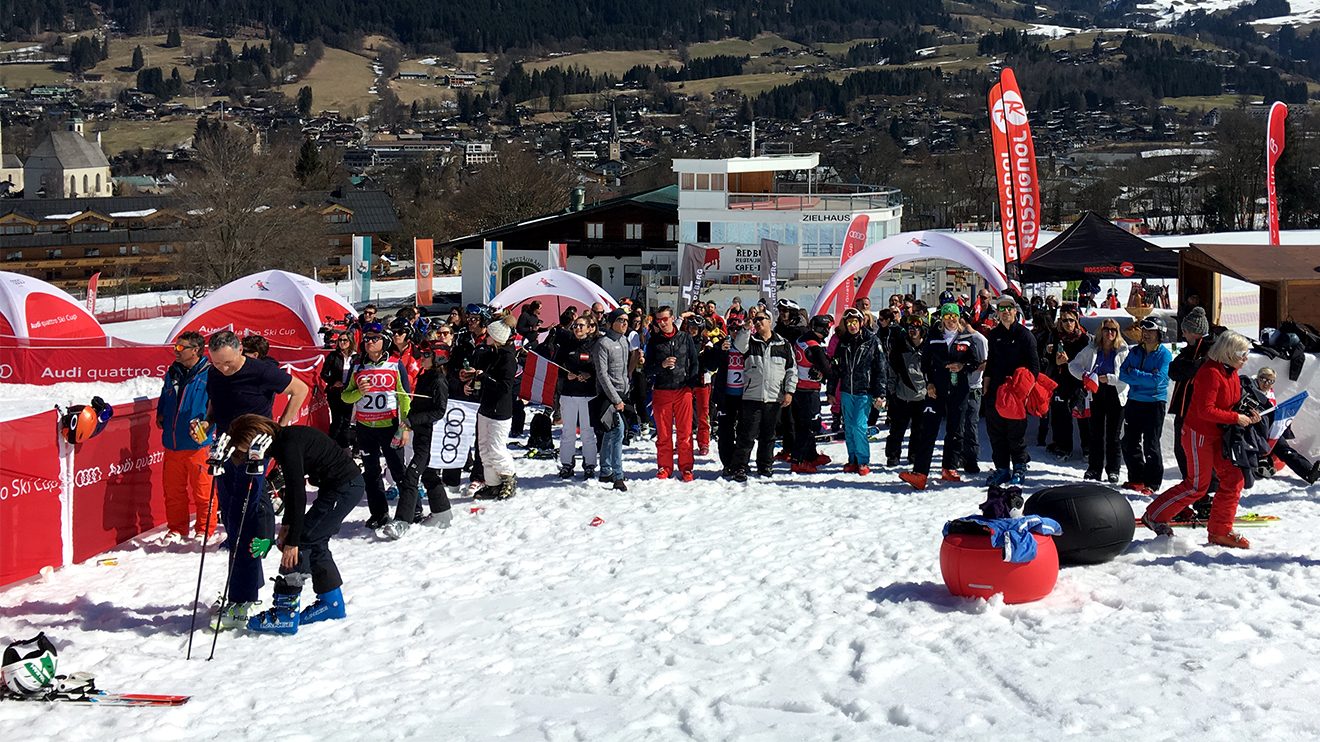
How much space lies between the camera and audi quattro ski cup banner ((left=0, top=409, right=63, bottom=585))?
805 cm

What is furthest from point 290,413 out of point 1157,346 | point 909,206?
point 909,206

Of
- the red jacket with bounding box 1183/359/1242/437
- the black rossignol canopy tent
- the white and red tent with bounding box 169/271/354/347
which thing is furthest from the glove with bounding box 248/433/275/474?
the black rossignol canopy tent

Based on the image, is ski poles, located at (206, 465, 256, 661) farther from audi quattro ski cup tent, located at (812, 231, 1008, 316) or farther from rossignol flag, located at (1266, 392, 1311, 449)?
audi quattro ski cup tent, located at (812, 231, 1008, 316)

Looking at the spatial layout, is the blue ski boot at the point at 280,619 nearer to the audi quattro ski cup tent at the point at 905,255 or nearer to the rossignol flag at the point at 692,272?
the audi quattro ski cup tent at the point at 905,255

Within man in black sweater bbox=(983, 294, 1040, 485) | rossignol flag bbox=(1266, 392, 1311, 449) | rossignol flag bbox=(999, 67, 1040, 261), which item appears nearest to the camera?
rossignol flag bbox=(1266, 392, 1311, 449)

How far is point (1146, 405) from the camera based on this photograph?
10648mm

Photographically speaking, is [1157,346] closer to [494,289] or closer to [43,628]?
[43,628]

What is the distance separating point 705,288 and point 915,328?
2982 cm

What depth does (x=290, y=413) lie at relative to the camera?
26.8 ft

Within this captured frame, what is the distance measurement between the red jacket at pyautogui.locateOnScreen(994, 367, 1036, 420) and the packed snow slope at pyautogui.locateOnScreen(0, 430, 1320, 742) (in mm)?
1469

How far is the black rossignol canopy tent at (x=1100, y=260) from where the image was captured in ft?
69.2

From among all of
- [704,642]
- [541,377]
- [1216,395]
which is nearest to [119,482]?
[704,642]

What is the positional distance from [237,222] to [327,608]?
173 feet

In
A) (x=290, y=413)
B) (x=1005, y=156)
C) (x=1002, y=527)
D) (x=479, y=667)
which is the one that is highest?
(x=1005, y=156)
